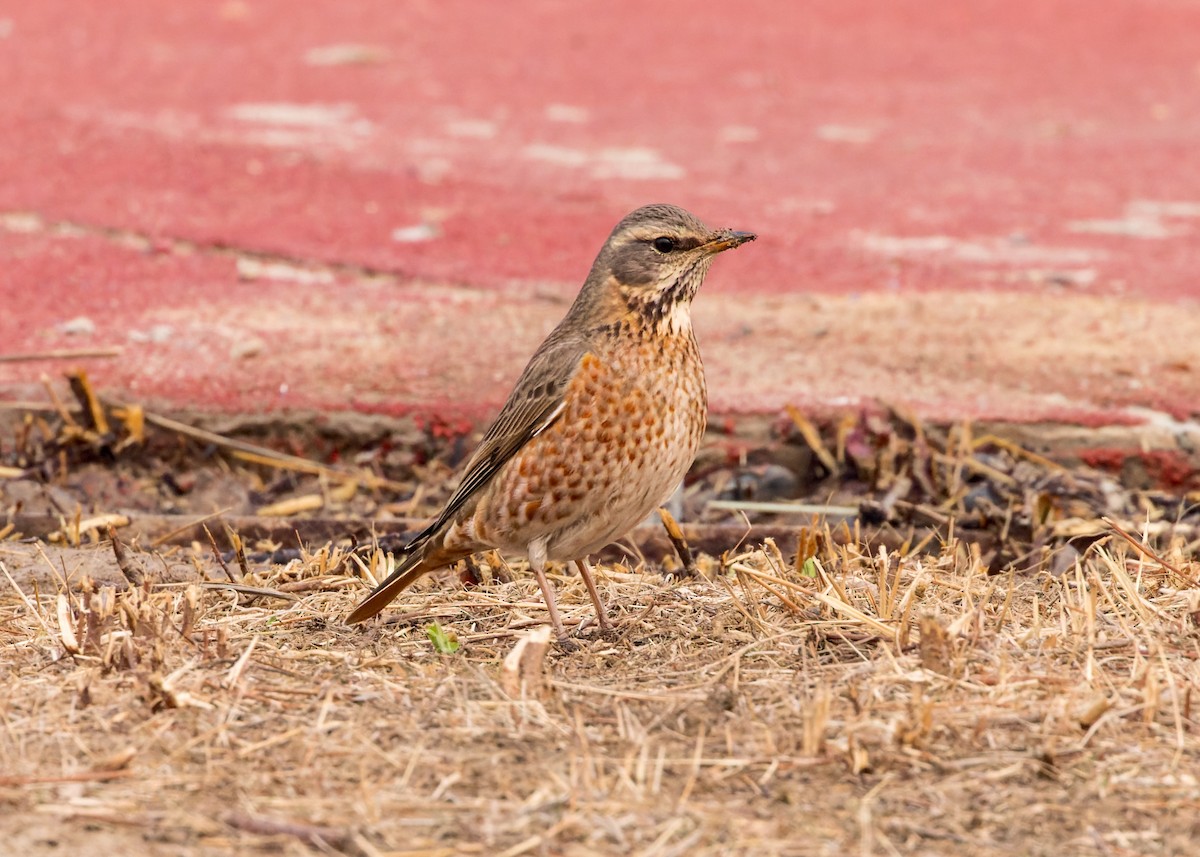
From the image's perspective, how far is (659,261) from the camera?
4652 millimetres

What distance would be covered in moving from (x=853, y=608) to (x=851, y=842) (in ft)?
3.55

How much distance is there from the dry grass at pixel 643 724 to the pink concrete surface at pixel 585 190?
205 centimetres

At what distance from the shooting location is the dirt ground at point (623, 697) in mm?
3248

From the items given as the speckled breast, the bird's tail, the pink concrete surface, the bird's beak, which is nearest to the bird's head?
the bird's beak

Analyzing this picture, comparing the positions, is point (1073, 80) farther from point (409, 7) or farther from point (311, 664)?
point (311, 664)

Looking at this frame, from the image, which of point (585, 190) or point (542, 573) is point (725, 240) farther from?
point (585, 190)

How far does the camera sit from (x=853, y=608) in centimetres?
421

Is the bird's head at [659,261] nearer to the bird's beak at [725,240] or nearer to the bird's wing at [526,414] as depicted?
the bird's beak at [725,240]

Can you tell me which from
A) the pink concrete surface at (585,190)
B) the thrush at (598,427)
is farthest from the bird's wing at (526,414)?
the pink concrete surface at (585,190)

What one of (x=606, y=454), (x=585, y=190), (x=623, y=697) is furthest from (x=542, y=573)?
(x=585, y=190)

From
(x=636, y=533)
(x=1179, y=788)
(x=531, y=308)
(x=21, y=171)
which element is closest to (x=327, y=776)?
(x=1179, y=788)

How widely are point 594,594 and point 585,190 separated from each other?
4.87 metres

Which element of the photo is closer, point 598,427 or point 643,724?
point 643,724

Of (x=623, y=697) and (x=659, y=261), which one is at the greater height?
(x=659, y=261)
